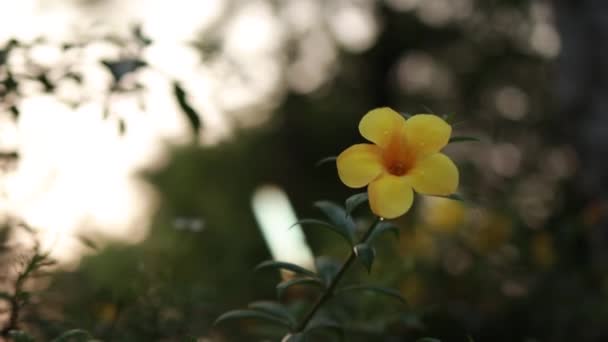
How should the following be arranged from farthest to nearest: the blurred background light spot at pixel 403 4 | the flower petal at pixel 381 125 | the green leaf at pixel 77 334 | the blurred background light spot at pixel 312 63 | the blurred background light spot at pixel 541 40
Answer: the blurred background light spot at pixel 403 4 < the blurred background light spot at pixel 312 63 < the blurred background light spot at pixel 541 40 < the flower petal at pixel 381 125 < the green leaf at pixel 77 334

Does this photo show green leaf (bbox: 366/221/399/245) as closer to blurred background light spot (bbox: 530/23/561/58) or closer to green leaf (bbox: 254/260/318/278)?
green leaf (bbox: 254/260/318/278)

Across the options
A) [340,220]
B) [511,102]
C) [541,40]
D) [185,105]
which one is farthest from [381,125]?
[511,102]

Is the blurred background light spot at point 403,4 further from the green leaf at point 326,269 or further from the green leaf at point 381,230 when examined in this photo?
the green leaf at point 381,230

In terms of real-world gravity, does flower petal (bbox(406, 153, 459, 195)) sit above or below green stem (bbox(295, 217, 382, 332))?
above

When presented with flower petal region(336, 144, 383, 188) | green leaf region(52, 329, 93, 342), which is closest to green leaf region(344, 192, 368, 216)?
flower petal region(336, 144, 383, 188)

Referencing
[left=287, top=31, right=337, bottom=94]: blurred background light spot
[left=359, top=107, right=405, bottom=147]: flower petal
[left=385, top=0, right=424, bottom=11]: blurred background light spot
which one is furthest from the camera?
[left=385, top=0, right=424, bottom=11]: blurred background light spot

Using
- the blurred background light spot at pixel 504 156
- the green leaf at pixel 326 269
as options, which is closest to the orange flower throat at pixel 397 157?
the green leaf at pixel 326 269

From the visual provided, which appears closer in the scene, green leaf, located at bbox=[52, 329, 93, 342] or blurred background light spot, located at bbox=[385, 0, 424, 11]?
green leaf, located at bbox=[52, 329, 93, 342]
